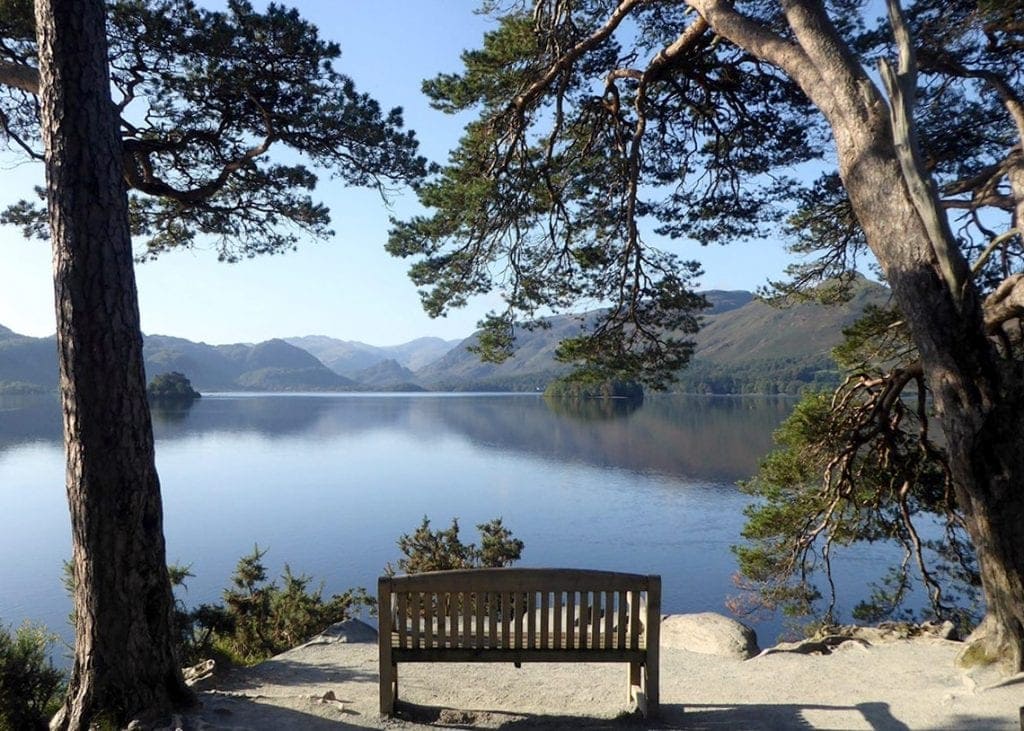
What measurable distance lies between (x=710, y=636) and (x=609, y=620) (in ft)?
9.93

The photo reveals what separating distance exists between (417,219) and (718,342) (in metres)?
162

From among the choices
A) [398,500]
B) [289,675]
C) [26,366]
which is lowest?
[398,500]

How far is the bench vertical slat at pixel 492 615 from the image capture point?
3.62 m

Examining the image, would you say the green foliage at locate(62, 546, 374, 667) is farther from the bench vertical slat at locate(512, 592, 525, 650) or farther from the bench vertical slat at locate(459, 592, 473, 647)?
the bench vertical slat at locate(512, 592, 525, 650)

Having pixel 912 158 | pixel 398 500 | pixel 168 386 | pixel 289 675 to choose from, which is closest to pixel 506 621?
pixel 289 675

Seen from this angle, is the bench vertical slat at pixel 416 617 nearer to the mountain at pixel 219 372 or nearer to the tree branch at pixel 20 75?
the tree branch at pixel 20 75

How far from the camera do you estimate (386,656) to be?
367 centimetres

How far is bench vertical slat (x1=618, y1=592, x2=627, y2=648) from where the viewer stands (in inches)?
144

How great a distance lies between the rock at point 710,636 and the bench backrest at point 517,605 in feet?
8.68

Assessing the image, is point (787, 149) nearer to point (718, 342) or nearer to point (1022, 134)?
point (1022, 134)

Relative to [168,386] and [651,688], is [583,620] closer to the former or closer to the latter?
[651,688]

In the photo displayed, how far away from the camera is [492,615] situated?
3.63 metres

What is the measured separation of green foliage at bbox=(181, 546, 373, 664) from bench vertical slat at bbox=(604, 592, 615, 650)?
11.2ft

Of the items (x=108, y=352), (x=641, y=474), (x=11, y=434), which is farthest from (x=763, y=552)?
(x=11, y=434)
